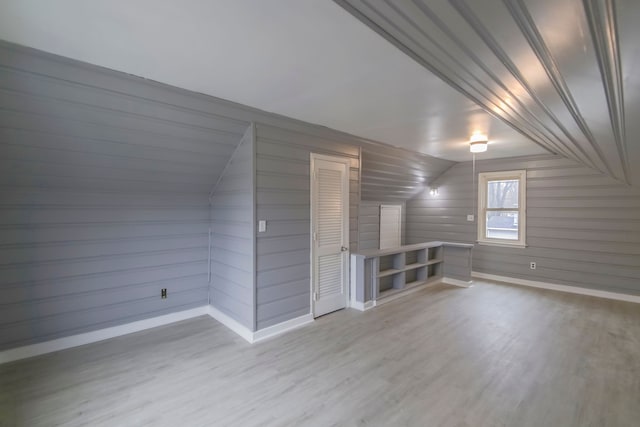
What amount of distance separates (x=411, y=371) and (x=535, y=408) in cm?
88

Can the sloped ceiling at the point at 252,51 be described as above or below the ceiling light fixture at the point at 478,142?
above

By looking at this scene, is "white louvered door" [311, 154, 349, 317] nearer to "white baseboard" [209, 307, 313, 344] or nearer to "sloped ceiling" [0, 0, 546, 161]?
"white baseboard" [209, 307, 313, 344]

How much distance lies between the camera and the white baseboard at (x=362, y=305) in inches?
160

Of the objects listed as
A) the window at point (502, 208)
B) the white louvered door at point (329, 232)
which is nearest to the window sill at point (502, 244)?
the window at point (502, 208)

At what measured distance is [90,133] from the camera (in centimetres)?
250

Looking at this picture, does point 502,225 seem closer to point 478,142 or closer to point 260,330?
point 478,142

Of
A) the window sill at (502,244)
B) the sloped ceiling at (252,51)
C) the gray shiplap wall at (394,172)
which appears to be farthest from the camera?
the window sill at (502,244)

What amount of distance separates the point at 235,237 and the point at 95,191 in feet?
4.80

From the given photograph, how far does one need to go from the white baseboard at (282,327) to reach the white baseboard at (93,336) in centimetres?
110

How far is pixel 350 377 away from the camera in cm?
250

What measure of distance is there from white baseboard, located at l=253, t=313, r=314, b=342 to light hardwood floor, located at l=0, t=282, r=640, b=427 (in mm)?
125

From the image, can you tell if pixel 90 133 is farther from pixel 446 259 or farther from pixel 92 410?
pixel 446 259

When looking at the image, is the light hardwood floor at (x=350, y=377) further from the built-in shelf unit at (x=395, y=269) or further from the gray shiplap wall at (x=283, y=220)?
the built-in shelf unit at (x=395, y=269)

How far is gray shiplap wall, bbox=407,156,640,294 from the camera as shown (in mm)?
4473
